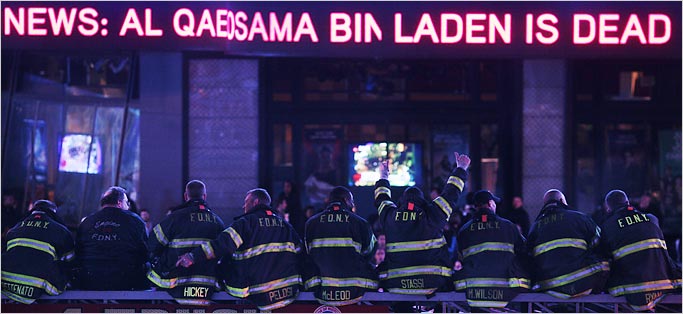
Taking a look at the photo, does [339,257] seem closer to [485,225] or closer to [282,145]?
[485,225]

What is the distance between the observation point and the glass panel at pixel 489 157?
1405 centimetres

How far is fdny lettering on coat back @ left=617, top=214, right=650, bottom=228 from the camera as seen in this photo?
7.83 m

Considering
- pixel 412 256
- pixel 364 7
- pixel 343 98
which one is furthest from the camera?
pixel 343 98

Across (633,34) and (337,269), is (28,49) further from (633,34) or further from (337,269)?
(633,34)

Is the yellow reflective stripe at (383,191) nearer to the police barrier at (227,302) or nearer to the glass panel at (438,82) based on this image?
the police barrier at (227,302)

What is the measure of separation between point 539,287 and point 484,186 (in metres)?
6.14

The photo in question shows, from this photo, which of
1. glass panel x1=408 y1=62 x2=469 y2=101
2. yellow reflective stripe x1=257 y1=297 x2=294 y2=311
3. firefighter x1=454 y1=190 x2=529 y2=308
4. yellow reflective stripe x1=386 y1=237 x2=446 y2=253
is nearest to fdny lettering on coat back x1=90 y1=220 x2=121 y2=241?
yellow reflective stripe x1=257 y1=297 x2=294 y2=311

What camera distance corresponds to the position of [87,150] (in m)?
14.0

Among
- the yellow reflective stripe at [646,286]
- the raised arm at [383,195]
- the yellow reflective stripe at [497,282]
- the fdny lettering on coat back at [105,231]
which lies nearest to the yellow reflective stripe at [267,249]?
the raised arm at [383,195]

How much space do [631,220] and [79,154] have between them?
9.03m

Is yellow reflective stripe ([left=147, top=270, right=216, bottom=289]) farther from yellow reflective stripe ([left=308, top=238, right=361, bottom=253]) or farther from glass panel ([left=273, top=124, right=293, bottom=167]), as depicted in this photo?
glass panel ([left=273, top=124, right=293, bottom=167])

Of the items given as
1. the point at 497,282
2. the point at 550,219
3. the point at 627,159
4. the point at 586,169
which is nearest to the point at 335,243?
the point at 497,282

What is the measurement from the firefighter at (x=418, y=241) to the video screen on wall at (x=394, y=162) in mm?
6089

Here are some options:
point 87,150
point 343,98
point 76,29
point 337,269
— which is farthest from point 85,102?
point 337,269
